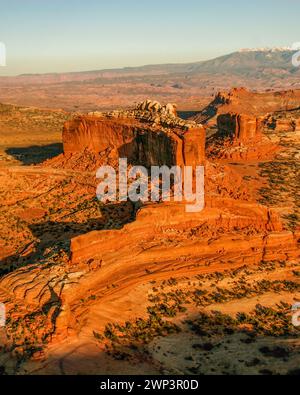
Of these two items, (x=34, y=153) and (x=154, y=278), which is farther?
(x=34, y=153)

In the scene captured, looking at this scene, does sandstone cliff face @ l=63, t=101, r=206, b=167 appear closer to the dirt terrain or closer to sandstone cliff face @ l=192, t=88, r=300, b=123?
the dirt terrain

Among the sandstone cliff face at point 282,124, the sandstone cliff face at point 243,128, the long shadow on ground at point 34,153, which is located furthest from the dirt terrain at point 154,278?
the sandstone cliff face at point 282,124

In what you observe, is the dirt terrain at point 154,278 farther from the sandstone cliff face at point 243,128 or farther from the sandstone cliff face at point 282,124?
the sandstone cliff face at point 282,124

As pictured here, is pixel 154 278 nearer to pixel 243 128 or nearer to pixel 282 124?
pixel 243 128

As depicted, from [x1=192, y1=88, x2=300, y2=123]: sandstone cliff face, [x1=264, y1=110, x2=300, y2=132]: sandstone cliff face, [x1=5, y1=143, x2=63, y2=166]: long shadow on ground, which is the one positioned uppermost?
[x1=192, y1=88, x2=300, y2=123]: sandstone cliff face

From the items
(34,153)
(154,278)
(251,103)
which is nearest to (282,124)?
(34,153)

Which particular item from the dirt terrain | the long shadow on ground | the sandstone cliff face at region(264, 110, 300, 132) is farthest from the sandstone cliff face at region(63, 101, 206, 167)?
the sandstone cliff face at region(264, 110, 300, 132)

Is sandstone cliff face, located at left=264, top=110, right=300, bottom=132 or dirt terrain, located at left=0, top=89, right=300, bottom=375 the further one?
sandstone cliff face, located at left=264, top=110, right=300, bottom=132
